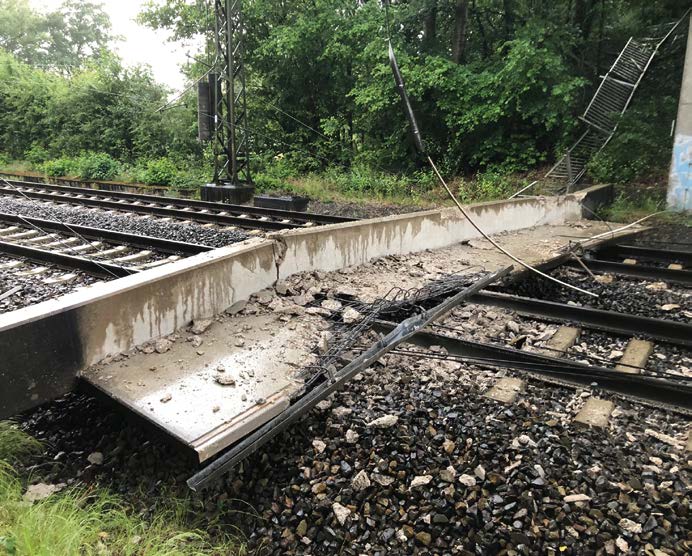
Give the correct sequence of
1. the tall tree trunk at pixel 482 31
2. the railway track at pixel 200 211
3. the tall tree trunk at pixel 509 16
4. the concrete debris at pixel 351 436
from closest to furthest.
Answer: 1. the concrete debris at pixel 351 436
2. the railway track at pixel 200 211
3. the tall tree trunk at pixel 509 16
4. the tall tree trunk at pixel 482 31

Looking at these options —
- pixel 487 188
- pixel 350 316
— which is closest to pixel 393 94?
pixel 487 188

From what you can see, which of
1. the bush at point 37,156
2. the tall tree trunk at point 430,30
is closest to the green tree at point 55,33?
the bush at point 37,156

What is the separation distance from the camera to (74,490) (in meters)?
2.85

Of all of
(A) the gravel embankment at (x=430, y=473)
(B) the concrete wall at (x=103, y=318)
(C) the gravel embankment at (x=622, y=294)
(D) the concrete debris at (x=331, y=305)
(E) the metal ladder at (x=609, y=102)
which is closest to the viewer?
(A) the gravel embankment at (x=430, y=473)

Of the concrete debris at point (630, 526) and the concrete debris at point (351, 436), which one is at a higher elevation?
the concrete debris at point (630, 526)

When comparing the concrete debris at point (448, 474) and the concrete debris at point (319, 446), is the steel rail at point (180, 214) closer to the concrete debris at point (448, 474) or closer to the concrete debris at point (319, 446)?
the concrete debris at point (319, 446)

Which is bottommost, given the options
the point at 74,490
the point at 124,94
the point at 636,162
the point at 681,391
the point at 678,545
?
the point at 74,490

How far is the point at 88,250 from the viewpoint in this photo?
759 centimetres

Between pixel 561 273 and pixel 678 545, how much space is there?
5.08 metres

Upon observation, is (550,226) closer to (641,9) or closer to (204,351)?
(204,351)

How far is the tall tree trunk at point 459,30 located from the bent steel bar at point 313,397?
1526cm

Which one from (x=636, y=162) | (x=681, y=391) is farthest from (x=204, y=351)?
(x=636, y=162)

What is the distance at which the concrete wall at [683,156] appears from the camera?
11.7 meters

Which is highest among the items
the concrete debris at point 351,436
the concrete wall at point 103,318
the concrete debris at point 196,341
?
the concrete wall at point 103,318
